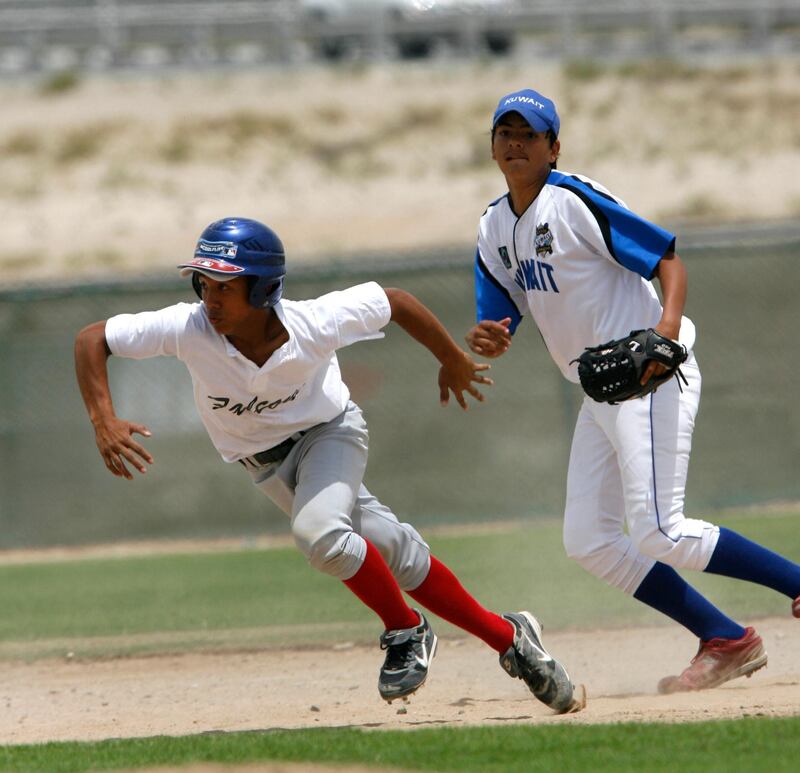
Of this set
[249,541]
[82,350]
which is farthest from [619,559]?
[249,541]

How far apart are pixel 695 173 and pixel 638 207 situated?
1590 millimetres

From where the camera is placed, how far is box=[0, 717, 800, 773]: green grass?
3395 mm

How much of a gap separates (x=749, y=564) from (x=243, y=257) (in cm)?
197

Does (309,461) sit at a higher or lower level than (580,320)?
lower

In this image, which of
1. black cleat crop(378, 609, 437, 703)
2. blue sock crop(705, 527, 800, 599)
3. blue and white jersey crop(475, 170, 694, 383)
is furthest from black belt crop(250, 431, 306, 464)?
blue sock crop(705, 527, 800, 599)

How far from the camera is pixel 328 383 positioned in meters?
4.57

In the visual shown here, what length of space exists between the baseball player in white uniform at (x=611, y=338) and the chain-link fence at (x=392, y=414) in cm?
516

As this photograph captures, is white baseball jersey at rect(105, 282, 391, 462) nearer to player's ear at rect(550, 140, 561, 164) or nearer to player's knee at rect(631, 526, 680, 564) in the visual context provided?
player's ear at rect(550, 140, 561, 164)

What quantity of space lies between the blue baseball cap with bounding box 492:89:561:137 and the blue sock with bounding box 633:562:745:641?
157 centimetres

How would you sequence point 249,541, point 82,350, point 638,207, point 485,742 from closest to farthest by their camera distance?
point 485,742, point 82,350, point 249,541, point 638,207

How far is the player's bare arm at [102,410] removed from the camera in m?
3.96

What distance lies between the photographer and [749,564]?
4.47 m

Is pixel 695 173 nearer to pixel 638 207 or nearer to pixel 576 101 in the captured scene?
pixel 638 207

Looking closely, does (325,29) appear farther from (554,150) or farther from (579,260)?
(579,260)
